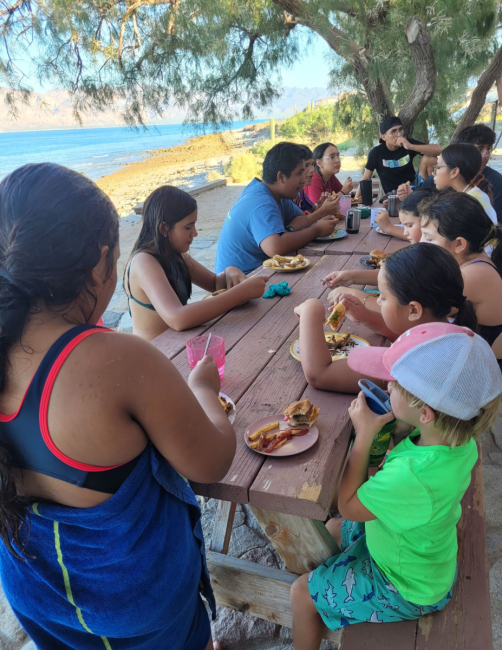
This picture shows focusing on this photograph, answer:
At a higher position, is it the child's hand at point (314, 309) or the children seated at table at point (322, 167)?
the children seated at table at point (322, 167)

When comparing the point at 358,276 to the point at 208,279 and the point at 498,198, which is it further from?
the point at 498,198

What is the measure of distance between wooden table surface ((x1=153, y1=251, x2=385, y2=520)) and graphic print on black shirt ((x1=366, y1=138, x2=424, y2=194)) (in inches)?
142

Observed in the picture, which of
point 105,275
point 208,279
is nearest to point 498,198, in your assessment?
point 208,279

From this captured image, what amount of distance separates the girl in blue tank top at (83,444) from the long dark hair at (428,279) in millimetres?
815

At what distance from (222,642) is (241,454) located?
928 millimetres

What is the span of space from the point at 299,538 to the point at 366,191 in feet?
12.0

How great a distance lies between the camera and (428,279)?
1467 millimetres

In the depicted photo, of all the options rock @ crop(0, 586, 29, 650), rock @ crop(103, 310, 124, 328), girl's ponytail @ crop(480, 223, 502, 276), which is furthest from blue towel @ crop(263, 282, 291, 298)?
rock @ crop(103, 310, 124, 328)

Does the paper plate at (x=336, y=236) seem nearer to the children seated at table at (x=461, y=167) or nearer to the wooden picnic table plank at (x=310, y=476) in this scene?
the children seated at table at (x=461, y=167)

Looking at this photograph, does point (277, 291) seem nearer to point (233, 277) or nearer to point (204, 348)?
point (233, 277)

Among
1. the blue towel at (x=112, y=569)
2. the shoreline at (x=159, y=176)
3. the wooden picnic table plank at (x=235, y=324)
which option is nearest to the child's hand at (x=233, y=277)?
the wooden picnic table plank at (x=235, y=324)

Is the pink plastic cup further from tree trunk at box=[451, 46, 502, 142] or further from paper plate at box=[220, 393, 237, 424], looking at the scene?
tree trunk at box=[451, 46, 502, 142]

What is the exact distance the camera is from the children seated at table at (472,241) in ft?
6.22

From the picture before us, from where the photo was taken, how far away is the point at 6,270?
0.77 metres
